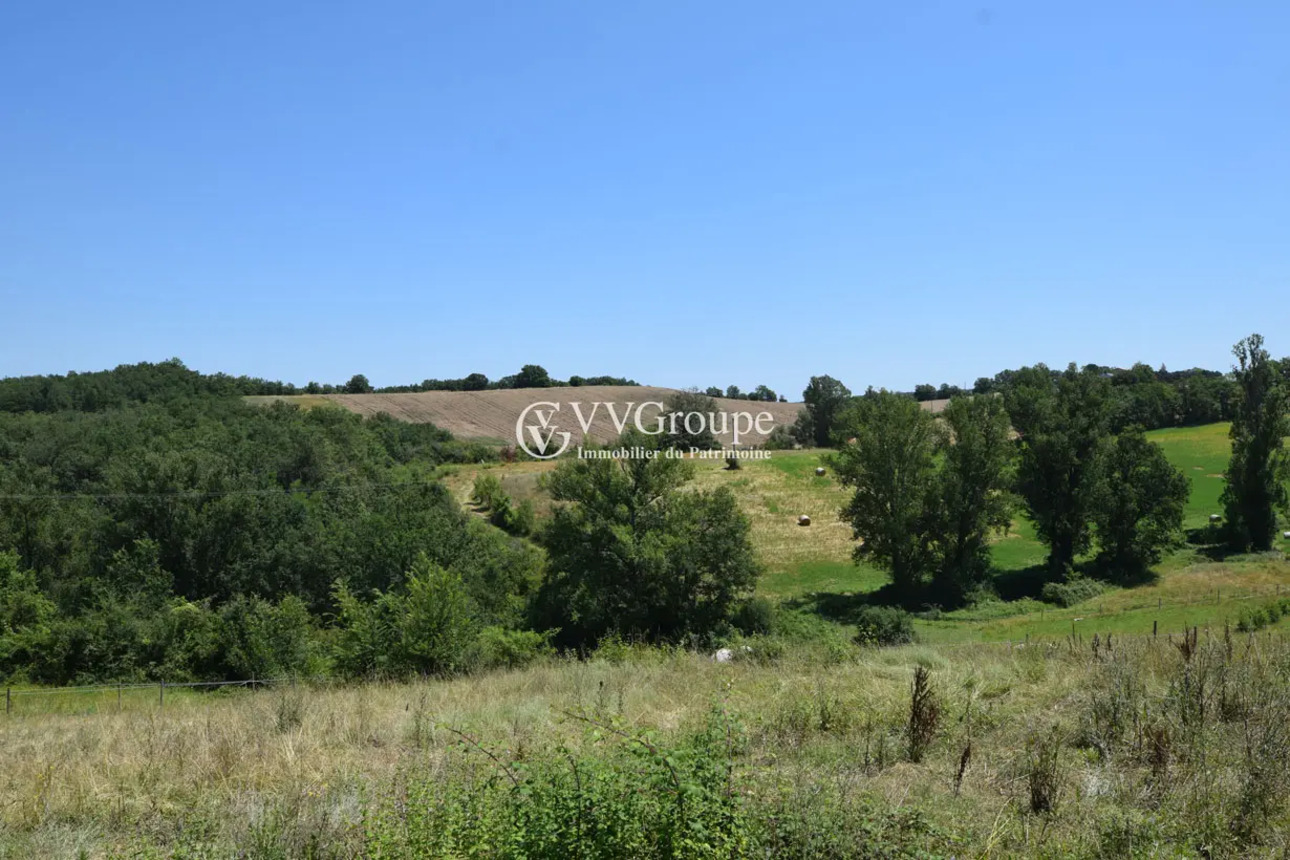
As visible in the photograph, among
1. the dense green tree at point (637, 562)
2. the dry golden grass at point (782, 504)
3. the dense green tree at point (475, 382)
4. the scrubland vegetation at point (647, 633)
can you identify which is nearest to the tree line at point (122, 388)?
the scrubland vegetation at point (647, 633)

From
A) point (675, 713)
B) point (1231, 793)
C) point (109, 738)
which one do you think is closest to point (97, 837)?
point (109, 738)

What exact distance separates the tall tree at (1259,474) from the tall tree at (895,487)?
18.1 m

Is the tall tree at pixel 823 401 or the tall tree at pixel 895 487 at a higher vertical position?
the tall tree at pixel 823 401

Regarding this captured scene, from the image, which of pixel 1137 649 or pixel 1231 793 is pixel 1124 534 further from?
pixel 1231 793

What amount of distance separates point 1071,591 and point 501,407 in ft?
203

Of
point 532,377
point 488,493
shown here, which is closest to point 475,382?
point 532,377

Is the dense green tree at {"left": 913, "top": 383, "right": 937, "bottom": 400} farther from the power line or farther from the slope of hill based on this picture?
the power line

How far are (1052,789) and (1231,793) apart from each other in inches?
37.7

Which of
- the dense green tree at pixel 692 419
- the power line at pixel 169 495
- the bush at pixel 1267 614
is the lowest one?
the bush at pixel 1267 614

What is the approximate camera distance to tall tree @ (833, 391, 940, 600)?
4212cm

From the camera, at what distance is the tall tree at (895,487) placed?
42125mm

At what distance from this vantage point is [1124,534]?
43.2 m

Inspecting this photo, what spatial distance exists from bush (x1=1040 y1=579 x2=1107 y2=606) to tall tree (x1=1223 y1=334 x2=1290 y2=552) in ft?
41.4

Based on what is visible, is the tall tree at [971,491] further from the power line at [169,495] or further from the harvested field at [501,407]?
the power line at [169,495]
